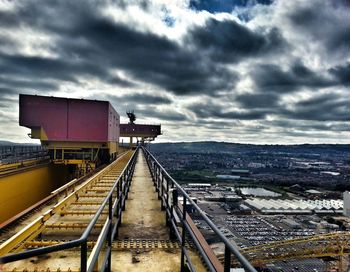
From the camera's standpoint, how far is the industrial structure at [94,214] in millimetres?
3414

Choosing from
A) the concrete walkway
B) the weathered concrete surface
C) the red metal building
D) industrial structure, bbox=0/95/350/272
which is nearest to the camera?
industrial structure, bbox=0/95/350/272

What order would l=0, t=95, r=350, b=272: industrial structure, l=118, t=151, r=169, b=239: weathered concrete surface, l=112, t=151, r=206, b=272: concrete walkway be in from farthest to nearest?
l=118, t=151, r=169, b=239: weathered concrete surface < l=112, t=151, r=206, b=272: concrete walkway < l=0, t=95, r=350, b=272: industrial structure

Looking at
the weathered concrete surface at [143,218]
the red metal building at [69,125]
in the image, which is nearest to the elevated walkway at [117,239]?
the weathered concrete surface at [143,218]

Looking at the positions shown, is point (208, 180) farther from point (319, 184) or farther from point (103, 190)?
point (103, 190)

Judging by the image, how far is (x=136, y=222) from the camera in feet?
20.1

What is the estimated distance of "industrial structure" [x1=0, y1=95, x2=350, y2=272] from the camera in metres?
3.41

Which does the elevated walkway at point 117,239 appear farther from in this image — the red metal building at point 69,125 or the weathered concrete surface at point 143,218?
the red metal building at point 69,125

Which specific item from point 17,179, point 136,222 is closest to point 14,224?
point 136,222

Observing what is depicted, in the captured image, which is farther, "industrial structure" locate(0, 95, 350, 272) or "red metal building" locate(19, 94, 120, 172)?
"red metal building" locate(19, 94, 120, 172)

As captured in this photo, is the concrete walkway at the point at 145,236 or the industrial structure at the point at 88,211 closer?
the industrial structure at the point at 88,211

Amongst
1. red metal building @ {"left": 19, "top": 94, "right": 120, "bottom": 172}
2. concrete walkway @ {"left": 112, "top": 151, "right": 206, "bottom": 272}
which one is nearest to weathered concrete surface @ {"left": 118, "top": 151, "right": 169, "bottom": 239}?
concrete walkway @ {"left": 112, "top": 151, "right": 206, "bottom": 272}

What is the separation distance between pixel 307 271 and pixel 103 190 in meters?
22.9

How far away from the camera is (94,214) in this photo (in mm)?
5566

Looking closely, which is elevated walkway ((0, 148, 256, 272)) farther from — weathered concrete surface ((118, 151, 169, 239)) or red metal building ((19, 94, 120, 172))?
red metal building ((19, 94, 120, 172))
